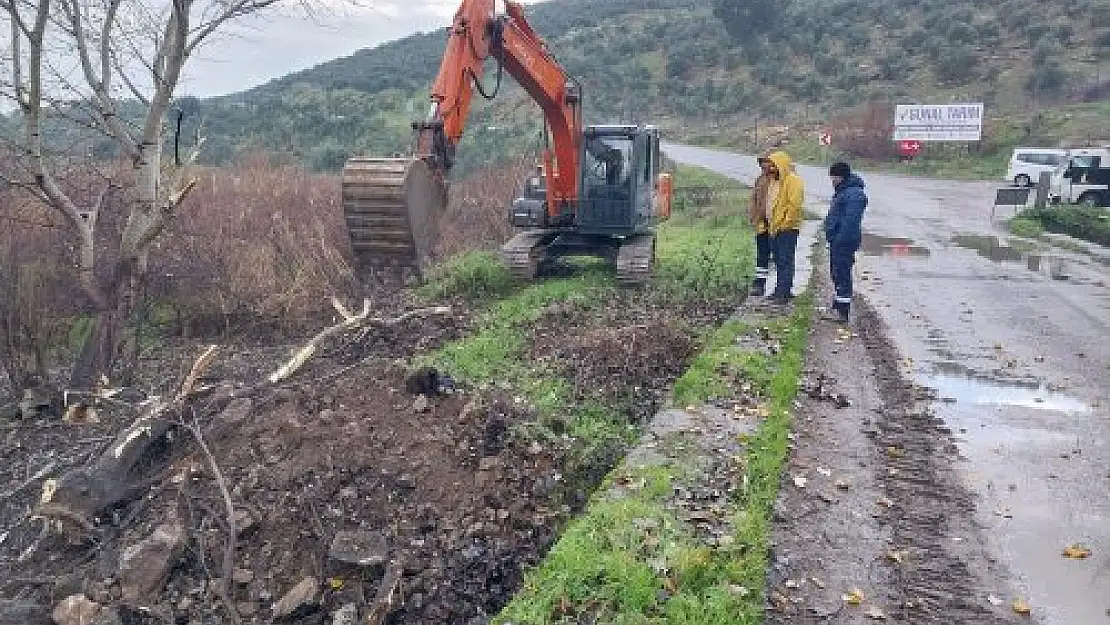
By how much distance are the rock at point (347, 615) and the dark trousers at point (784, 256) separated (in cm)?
693

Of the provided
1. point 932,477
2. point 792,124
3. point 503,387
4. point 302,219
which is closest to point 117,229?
point 302,219

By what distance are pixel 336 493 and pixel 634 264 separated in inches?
248

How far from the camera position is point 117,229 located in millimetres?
12922

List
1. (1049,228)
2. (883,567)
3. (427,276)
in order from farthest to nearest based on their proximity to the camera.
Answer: (1049,228)
(427,276)
(883,567)

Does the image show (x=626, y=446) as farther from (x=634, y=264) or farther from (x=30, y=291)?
(x=30, y=291)

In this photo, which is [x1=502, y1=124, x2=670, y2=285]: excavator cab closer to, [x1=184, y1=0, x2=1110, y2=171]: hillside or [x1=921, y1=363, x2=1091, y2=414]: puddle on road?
[x1=921, y1=363, x2=1091, y2=414]: puddle on road

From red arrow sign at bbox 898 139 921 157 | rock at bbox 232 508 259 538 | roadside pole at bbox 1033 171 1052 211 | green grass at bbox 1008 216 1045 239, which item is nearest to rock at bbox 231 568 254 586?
rock at bbox 232 508 259 538

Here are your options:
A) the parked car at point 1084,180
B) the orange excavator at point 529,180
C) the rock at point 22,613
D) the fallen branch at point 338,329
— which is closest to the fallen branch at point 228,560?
the rock at point 22,613

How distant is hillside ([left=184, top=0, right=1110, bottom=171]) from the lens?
41.4 meters

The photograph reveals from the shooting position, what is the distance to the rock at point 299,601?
18.6 ft

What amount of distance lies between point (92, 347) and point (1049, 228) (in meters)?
18.9

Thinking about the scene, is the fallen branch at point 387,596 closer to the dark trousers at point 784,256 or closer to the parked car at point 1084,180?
the dark trousers at point 784,256

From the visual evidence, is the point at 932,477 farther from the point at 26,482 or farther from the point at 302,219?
the point at 302,219

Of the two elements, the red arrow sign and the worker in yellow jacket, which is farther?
the red arrow sign
